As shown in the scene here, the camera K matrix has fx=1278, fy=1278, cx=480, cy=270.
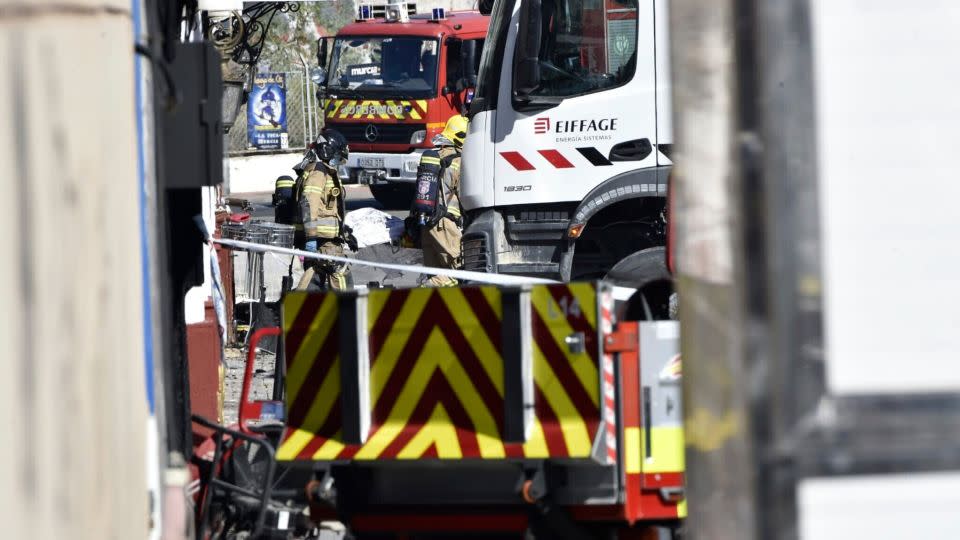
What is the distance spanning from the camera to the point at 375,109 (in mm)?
21812

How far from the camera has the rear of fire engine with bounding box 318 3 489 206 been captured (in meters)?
21.5

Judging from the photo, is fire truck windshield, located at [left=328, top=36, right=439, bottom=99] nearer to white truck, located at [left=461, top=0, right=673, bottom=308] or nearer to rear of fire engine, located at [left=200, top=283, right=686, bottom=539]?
white truck, located at [left=461, top=0, right=673, bottom=308]

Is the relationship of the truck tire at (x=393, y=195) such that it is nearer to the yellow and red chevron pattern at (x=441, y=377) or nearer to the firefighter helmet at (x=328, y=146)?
the firefighter helmet at (x=328, y=146)

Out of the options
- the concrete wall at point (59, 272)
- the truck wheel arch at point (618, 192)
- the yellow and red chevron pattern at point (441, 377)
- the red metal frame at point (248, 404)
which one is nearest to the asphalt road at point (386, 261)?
the truck wheel arch at point (618, 192)

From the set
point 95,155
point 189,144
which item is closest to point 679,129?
point 95,155

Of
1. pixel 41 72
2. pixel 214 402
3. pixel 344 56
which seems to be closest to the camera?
pixel 41 72

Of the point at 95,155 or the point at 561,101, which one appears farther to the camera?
the point at 561,101

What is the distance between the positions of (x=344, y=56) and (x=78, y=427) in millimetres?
20379

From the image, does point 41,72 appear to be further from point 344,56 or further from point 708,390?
point 344,56

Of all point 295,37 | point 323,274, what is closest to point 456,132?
point 323,274

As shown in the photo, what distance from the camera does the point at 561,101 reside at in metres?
8.74

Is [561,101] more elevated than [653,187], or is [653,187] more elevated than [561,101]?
[561,101]

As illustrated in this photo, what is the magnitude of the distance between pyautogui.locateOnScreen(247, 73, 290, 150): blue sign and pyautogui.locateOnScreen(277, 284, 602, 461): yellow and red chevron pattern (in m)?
22.1

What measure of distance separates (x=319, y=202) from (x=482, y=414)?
287 inches
